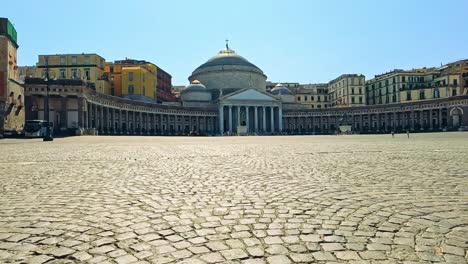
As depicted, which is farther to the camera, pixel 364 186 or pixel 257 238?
pixel 364 186

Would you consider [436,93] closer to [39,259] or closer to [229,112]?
[229,112]

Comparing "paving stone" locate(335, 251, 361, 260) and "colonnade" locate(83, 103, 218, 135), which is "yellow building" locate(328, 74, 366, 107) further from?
"paving stone" locate(335, 251, 361, 260)

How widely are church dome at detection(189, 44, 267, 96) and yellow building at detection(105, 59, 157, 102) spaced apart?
2478 cm

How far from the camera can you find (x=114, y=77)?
77.9 metres

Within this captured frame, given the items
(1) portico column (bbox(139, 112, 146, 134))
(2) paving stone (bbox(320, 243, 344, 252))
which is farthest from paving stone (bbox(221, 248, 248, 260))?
(1) portico column (bbox(139, 112, 146, 134))

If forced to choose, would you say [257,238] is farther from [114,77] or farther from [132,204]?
[114,77]

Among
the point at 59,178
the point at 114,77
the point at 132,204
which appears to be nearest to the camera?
the point at 132,204

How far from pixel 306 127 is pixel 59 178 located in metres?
93.9

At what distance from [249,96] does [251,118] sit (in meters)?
6.56

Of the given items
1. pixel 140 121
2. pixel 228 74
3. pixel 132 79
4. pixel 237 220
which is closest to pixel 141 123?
pixel 140 121

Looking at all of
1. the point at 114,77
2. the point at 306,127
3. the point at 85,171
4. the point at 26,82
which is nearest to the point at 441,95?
the point at 306,127

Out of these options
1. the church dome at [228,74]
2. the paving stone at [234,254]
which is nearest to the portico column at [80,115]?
the church dome at [228,74]

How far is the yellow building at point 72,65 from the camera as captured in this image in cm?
7175

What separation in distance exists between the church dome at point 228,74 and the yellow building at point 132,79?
24.8 m
